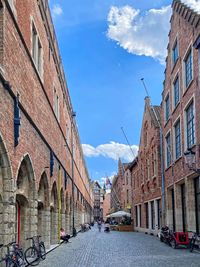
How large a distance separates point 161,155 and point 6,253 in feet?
75.7

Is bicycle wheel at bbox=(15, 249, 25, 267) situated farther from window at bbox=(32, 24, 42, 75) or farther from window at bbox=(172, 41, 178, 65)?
window at bbox=(172, 41, 178, 65)

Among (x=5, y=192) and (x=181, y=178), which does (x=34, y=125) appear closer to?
(x=5, y=192)

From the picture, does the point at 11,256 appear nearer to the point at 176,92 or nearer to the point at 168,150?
the point at 176,92

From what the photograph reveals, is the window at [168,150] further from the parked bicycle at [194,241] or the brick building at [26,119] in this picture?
the parked bicycle at [194,241]

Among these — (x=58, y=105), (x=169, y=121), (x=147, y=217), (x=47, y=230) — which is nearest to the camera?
(x=47, y=230)

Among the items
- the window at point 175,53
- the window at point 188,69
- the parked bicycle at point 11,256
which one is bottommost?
the parked bicycle at point 11,256

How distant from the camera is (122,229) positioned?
5209 centimetres

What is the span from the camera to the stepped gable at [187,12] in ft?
70.6

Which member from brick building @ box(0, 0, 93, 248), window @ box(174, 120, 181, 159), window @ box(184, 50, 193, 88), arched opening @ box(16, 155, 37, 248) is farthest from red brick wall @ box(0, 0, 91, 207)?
window @ box(174, 120, 181, 159)

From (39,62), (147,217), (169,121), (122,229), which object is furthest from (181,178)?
(122,229)

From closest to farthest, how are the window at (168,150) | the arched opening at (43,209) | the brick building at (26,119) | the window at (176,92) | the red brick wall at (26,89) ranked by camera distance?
the brick building at (26,119), the red brick wall at (26,89), the arched opening at (43,209), the window at (176,92), the window at (168,150)

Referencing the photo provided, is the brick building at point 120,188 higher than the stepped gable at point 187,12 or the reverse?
the reverse

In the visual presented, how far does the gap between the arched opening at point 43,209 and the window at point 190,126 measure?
25.9 feet

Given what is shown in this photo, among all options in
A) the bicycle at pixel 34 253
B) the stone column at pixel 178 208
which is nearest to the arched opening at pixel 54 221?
the stone column at pixel 178 208
